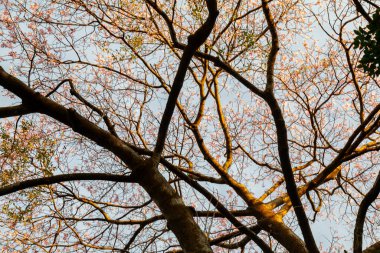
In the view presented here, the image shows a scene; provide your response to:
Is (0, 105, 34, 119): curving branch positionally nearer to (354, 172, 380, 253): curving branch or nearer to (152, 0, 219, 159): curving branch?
(152, 0, 219, 159): curving branch

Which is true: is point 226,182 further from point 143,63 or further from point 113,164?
point 143,63

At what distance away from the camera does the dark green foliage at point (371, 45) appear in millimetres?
3148

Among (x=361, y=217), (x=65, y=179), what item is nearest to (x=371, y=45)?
(x=361, y=217)

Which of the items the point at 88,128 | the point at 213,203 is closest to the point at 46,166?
the point at 88,128

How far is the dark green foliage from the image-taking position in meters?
3.15

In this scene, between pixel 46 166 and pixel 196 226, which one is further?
pixel 46 166

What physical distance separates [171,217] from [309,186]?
3177 mm

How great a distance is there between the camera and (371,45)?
321 centimetres

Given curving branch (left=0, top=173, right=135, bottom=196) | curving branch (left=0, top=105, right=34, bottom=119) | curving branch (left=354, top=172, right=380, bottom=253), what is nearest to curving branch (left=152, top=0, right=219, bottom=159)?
curving branch (left=0, top=173, right=135, bottom=196)

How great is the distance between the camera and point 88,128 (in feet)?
9.14

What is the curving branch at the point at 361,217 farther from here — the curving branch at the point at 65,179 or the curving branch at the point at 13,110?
the curving branch at the point at 13,110

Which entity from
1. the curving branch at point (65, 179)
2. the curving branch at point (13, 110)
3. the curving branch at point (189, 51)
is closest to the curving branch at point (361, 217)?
the curving branch at point (189, 51)

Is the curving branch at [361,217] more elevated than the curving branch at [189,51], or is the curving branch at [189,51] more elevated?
the curving branch at [189,51]

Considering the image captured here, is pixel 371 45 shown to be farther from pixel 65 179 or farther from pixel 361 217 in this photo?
pixel 65 179
